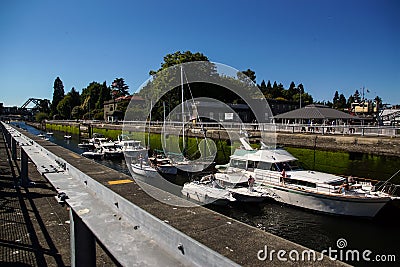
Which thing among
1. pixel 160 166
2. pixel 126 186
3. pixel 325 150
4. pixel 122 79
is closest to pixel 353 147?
pixel 325 150

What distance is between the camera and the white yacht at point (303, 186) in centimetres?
1283

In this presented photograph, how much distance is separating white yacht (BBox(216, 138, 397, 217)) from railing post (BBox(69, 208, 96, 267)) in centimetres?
1306

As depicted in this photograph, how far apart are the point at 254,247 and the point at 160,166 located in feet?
65.3

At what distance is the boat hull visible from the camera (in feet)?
41.4

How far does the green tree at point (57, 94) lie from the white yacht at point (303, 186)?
442 ft

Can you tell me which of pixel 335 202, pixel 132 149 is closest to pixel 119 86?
pixel 132 149

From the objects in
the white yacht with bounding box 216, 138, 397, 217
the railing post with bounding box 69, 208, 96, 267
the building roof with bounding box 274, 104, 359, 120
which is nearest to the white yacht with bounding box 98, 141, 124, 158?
the white yacht with bounding box 216, 138, 397, 217

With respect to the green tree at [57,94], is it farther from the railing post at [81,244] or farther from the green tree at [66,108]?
the railing post at [81,244]

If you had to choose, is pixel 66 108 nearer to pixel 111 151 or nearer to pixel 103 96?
pixel 103 96

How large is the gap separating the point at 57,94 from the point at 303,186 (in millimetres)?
142936

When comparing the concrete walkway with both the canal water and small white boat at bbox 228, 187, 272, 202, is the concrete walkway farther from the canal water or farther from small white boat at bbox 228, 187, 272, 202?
small white boat at bbox 228, 187, 272, 202

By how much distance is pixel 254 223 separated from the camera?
512 inches

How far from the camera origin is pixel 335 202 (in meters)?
13.2

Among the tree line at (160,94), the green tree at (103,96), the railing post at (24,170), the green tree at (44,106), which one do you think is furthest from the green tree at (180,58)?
the green tree at (44,106)
